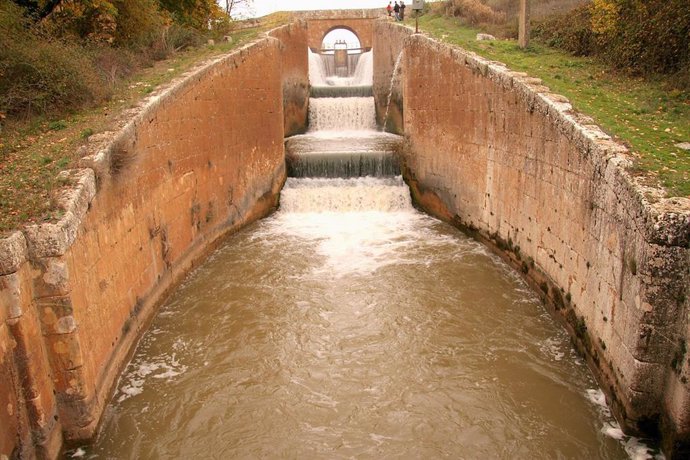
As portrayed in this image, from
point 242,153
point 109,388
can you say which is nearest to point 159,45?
point 242,153

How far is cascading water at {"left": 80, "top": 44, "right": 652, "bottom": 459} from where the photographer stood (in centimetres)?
511

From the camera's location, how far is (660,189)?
16.5 ft

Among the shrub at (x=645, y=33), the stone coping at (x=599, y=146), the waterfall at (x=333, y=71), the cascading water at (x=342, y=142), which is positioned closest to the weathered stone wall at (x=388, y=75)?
the cascading water at (x=342, y=142)

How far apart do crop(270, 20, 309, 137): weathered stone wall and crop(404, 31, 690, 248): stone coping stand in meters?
8.26

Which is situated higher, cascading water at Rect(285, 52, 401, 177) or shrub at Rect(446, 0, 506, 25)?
shrub at Rect(446, 0, 506, 25)

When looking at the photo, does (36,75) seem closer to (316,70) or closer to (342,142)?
(342,142)

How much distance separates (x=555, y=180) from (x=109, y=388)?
566 cm

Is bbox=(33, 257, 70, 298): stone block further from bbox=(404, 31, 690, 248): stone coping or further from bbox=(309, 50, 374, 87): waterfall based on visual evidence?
bbox=(309, 50, 374, 87): waterfall

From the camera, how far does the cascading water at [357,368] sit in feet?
16.8

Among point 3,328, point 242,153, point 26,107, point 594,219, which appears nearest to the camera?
point 3,328

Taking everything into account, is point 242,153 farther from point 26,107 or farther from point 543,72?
point 543,72

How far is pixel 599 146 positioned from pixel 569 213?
101 cm

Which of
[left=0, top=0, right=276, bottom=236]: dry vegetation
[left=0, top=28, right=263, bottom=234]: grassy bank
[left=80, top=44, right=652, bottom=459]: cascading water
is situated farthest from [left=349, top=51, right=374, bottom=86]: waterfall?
[left=80, top=44, right=652, bottom=459]: cascading water

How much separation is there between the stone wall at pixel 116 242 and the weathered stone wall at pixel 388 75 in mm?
5811
